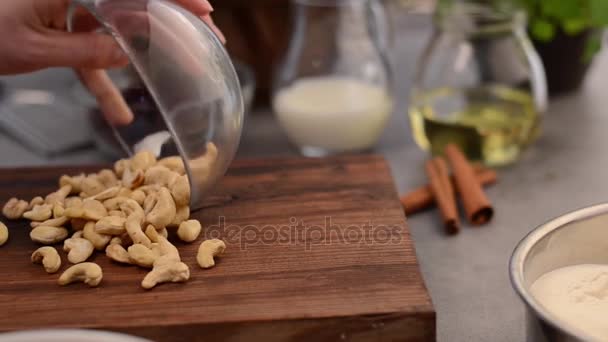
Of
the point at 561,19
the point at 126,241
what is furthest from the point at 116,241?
the point at 561,19

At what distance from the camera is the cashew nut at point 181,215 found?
0.77 meters

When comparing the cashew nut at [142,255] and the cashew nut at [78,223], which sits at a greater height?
the cashew nut at [142,255]

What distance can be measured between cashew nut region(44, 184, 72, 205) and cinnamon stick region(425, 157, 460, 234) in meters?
0.42

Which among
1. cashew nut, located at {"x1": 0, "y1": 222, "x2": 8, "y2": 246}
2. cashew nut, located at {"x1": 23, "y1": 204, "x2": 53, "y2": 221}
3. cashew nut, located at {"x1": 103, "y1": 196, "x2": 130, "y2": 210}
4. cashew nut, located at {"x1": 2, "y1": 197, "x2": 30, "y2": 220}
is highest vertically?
cashew nut, located at {"x1": 103, "y1": 196, "x2": 130, "y2": 210}

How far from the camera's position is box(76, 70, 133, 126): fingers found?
2.99 feet

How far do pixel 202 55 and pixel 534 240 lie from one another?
32 centimetres

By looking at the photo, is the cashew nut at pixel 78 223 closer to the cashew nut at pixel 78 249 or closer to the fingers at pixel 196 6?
the cashew nut at pixel 78 249

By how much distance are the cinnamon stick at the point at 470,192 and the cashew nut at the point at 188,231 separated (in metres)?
0.36

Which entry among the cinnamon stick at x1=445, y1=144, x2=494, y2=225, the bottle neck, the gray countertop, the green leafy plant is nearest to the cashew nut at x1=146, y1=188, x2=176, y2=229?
the gray countertop

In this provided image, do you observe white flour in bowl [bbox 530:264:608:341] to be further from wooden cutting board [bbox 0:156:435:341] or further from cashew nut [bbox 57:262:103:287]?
cashew nut [bbox 57:262:103:287]

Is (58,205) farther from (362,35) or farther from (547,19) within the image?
(547,19)

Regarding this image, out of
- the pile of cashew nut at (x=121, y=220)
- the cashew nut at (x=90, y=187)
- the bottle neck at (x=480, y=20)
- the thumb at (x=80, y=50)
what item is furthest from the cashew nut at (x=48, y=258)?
the bottle neck at (x=480, y=20)

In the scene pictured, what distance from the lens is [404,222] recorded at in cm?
78

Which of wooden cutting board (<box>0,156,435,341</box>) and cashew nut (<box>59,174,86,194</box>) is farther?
cashew nut (<box>59,174,86,194</box>)
